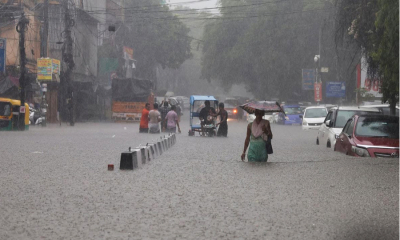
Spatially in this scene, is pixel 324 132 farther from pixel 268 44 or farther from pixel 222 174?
pixel 268 44

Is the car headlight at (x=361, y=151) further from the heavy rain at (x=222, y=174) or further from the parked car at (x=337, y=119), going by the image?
the parked car at (x=337, y=119)

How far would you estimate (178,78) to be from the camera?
405ft

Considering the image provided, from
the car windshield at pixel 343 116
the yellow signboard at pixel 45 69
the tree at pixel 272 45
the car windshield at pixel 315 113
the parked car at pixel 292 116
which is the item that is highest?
the tree at pixel 272 45

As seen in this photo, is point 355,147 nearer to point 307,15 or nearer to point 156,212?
point 156,212

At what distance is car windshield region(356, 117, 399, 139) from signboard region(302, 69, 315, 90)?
135ft

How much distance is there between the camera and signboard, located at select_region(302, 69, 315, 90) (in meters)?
59.5

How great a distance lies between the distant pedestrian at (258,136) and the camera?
638 inches

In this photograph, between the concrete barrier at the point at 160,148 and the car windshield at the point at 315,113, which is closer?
the concrete barrier at the point at 160,148

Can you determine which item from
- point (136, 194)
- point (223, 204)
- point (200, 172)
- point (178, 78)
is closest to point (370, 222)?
point (223, 204)

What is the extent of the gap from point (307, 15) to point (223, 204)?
179ft

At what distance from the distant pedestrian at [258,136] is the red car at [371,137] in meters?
2.60

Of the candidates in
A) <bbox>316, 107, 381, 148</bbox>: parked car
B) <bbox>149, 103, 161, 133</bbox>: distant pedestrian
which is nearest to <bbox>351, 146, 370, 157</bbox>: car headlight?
<bbox>316, 107, 381, 148</bbox>: parked car

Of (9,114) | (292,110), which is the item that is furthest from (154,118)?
(292,110)

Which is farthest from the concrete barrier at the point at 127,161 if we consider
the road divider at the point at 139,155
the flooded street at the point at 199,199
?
the flooded street at the point at 199,199
